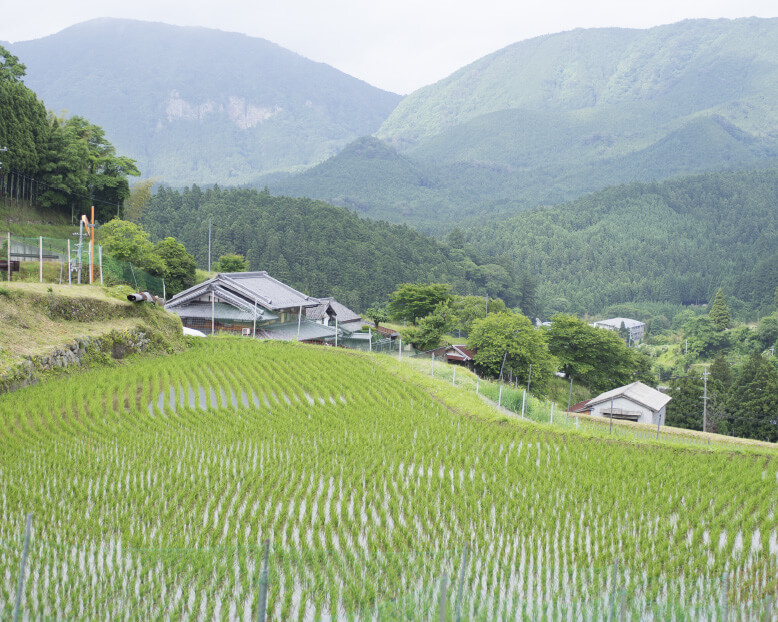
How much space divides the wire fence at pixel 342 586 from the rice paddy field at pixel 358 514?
29mm

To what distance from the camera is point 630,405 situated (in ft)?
113

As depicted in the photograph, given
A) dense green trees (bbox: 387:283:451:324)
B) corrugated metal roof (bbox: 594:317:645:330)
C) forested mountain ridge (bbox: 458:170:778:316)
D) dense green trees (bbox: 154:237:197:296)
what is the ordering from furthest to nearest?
Result: forested mountain ridge (bbox: 458:170:778:316) → corrugated metal roof (bbox: 594:317:645:330) → dense green trees (bbox: 387:283:451:324) → dense green trees (bbox: 154:237:197:296)

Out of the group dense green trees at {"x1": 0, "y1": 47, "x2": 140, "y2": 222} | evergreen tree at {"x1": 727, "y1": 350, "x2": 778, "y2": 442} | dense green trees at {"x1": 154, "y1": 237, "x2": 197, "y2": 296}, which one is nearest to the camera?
dense green trees at {"x1": 0, "y1": 47, "x2": 140, "y2": 222}

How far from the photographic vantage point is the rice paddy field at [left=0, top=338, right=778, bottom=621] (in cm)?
718

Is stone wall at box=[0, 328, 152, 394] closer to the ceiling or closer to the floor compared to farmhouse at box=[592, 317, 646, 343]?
closer to the ceiling

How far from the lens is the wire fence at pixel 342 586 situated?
269 inches

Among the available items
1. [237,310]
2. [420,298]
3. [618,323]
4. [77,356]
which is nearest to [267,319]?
[237,310]

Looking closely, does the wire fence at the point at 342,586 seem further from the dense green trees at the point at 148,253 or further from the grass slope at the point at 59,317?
the dense green trees at the point at 148,253

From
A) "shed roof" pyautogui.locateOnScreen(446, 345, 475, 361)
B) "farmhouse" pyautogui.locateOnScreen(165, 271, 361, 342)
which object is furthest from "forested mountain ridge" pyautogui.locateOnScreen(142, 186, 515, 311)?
"farmhouse" pyautogui.locateOnScreen(165, 271, 361, 342)

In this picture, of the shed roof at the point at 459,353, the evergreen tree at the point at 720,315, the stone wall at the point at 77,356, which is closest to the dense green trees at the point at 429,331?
the shed roof at the point at 459,353

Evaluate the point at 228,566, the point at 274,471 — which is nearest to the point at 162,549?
the point at 228,566

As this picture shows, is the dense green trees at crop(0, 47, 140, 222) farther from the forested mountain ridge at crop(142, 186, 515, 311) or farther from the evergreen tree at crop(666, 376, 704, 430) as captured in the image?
the evergreen tree at crop(666, 376, 704, 430)

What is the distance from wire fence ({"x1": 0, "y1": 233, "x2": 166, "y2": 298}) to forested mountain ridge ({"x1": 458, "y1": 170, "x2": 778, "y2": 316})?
2957 inches

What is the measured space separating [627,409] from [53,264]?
2806 cm
